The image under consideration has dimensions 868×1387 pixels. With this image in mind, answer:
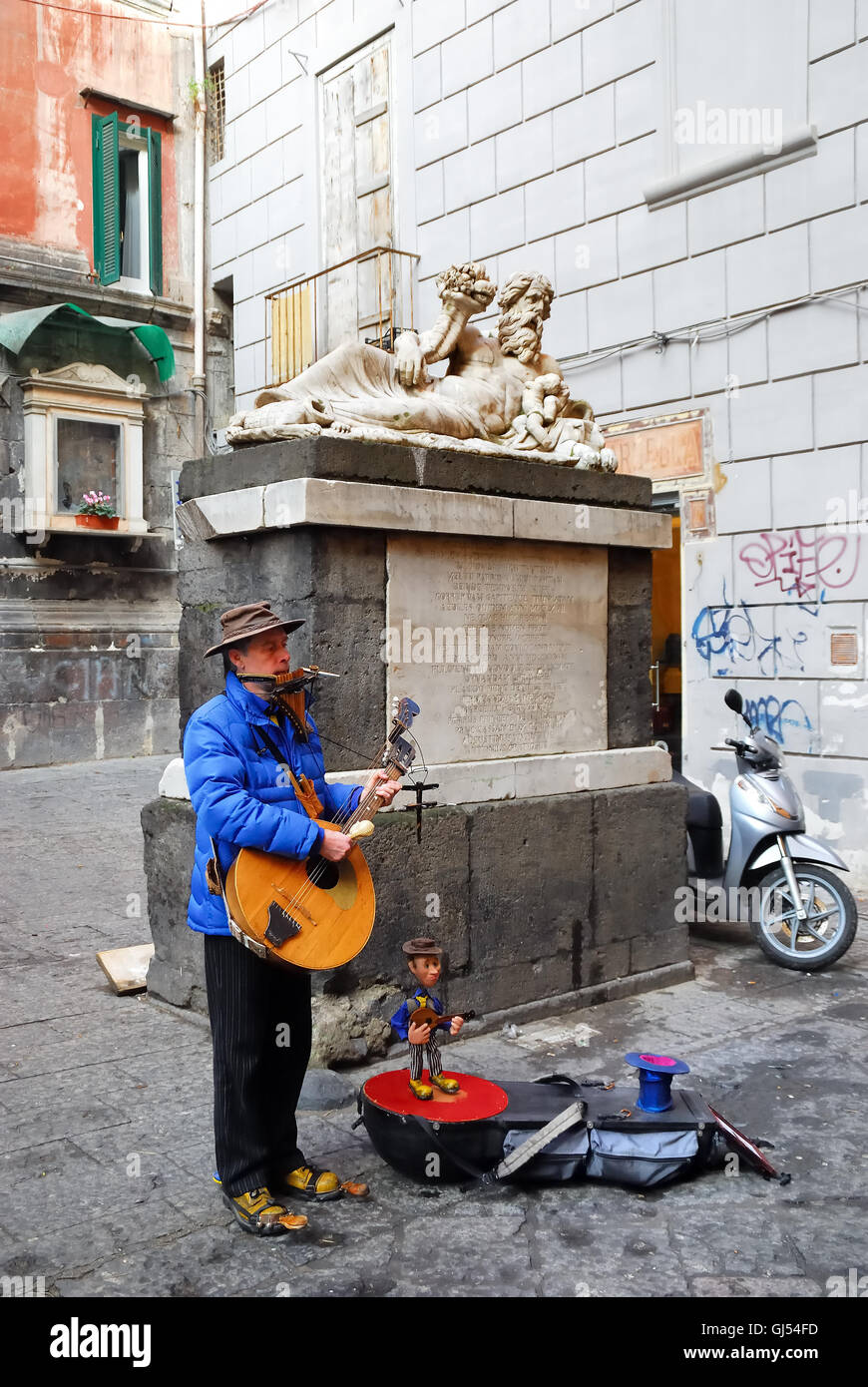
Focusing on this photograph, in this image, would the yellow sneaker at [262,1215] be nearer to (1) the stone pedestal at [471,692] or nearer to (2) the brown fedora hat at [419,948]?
(2) the brown fedora hat at [419,948]

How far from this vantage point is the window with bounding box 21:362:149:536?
523 inches

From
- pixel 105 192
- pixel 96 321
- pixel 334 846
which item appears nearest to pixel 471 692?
pixel 334 846

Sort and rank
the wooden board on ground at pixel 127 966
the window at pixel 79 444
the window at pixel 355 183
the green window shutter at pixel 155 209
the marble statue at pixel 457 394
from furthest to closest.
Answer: the green window shutter at pixel 155 209, the window at pixel 79 444, the window at pixel 355 183, the wooden board on ground at pixel 127 966, the marble statue at pixel 457 394

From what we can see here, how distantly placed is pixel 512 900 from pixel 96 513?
10.0 m

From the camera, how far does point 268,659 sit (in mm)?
3340

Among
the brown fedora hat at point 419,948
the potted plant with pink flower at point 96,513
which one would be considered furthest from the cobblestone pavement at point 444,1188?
the potted plant with pink flower at point 96,513

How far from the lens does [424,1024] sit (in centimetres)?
354

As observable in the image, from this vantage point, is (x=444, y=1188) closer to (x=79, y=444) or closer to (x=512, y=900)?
(x=512, y=900)

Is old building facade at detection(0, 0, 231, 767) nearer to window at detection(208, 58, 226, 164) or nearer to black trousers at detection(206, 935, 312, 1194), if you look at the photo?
window at detection(208, 58, 226, 164)

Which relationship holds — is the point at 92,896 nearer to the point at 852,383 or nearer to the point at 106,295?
the point at 852,383

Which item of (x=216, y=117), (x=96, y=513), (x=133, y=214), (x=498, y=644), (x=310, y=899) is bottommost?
(x=310, y=899)

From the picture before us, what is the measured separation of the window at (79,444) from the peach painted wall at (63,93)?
1801 mm

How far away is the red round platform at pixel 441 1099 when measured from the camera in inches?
136

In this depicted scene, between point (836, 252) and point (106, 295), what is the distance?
31.8 feet
